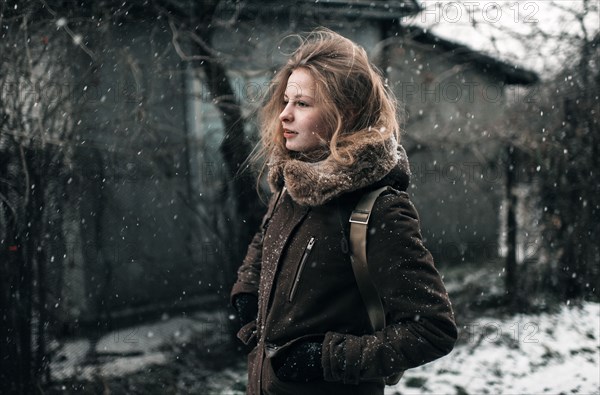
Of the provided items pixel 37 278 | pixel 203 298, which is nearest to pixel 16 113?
pixel 37 278

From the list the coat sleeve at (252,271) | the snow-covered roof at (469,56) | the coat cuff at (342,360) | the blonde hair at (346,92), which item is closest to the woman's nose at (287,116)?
the blonde hair at (346,92)

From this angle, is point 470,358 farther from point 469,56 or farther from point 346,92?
point 346,92

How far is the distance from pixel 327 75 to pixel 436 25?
4.13 meters

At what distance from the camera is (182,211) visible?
5.22 m

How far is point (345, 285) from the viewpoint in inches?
74.3

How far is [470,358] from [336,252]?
4137mm

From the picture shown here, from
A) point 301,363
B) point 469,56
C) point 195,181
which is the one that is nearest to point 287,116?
point 301,363

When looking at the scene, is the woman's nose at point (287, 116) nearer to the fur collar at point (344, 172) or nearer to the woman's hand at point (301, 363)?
the fur collar at point (344, 172)

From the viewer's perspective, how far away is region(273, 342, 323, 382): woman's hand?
1.84m

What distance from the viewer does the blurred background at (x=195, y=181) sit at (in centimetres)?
393

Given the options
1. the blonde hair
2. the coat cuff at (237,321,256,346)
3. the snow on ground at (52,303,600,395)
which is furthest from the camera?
the snow on ground at (52,303,600,395)

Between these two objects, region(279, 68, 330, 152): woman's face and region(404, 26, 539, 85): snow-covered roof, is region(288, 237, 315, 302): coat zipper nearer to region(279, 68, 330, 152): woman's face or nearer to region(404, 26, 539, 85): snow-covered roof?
region(279, 68, 330, 152): woman's face

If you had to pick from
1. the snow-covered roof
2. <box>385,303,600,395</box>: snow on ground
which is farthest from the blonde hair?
the snow-covered roof

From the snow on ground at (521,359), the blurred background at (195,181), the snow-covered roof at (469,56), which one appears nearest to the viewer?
the blurred background at (195,181)
